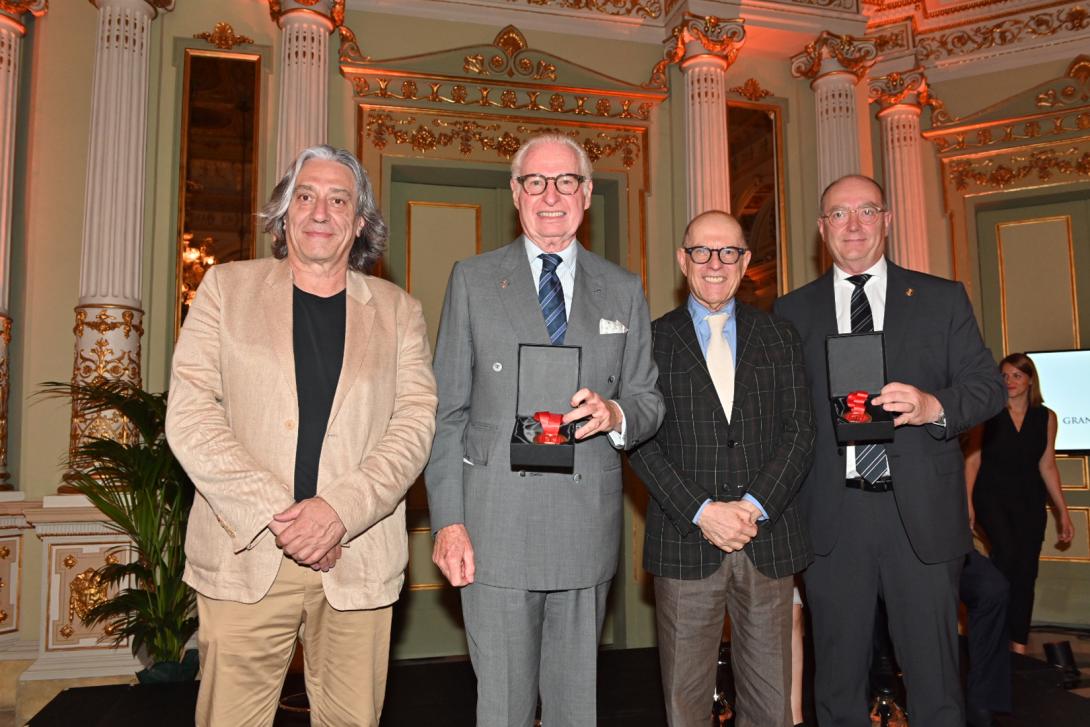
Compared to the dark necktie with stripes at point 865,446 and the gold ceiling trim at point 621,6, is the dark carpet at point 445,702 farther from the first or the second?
the gold ceiling trim at point 621,6

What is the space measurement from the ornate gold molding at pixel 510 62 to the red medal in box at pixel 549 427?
4072mm

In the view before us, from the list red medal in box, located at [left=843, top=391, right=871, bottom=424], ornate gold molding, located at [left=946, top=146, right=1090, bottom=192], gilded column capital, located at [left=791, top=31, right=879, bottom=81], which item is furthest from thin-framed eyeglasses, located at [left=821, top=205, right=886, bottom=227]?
ornate gold molding, located at [left=946, top=146, right=1090, bottom=192]

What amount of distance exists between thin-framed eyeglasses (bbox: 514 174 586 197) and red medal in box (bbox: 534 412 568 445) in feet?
1.94

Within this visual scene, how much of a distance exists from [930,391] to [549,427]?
1254mm

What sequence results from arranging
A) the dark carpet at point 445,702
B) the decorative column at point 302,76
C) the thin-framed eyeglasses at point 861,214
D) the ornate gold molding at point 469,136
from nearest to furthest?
the thin-framed eyeglasses at point 861,214 → the dark carpet at point 445,702 → the decorative column at point 302,76 → the ornate gold molding at point 469,136

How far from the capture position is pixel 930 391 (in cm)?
241

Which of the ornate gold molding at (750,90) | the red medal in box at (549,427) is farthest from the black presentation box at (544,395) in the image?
the ornate gold molding at (750,90)

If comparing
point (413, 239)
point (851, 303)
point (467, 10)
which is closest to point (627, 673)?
point (851, 303)

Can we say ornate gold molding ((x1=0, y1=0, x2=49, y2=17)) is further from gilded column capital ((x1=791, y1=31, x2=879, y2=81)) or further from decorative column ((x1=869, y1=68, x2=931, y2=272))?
decorative column ((x1=869, y1=68, x2=931, y2=272))

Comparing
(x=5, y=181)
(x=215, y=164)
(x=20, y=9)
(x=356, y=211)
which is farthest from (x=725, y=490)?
(x=20, y=9)

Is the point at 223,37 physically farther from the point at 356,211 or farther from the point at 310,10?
the point at 356,211

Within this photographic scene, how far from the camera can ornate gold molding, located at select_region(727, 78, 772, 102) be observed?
5.80 meters

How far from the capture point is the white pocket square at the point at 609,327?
2059 millimetres

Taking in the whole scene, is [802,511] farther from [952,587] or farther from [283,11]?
[283,11]
